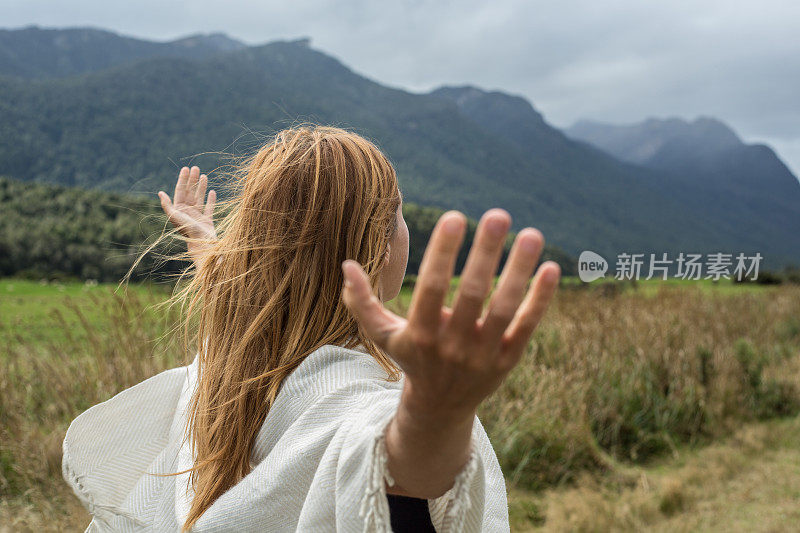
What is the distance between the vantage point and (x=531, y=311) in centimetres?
58

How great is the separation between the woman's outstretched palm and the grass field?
232cm

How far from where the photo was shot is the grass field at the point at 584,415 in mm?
3357

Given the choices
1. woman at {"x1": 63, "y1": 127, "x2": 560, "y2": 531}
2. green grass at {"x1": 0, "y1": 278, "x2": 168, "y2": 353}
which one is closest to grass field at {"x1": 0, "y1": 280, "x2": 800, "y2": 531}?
green grass at {"x1": 0, "y1": 278, "x2": 168, "y2": 353}

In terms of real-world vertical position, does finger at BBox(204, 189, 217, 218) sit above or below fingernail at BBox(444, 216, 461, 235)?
below

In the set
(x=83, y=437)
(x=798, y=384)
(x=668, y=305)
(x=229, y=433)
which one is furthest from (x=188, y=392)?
(x=668, y=305)

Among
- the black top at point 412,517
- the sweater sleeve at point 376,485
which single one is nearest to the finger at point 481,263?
the sweater sleeve at point 376,485

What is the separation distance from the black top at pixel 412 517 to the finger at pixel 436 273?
16.8 inches

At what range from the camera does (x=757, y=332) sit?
740 centimetres

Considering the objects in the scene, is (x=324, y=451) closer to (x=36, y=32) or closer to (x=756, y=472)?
(x=756, y=472)

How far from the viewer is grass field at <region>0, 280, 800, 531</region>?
336cm

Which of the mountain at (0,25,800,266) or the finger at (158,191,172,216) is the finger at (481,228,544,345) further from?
the mountain at (0,25,800,266)

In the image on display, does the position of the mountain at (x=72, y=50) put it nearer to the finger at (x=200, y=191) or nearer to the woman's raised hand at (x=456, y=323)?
the finger at (x=200, y=191)

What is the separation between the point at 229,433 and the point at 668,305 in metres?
7.34

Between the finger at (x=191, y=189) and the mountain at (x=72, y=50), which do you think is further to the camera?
the mountain at (x=72, y=50)
